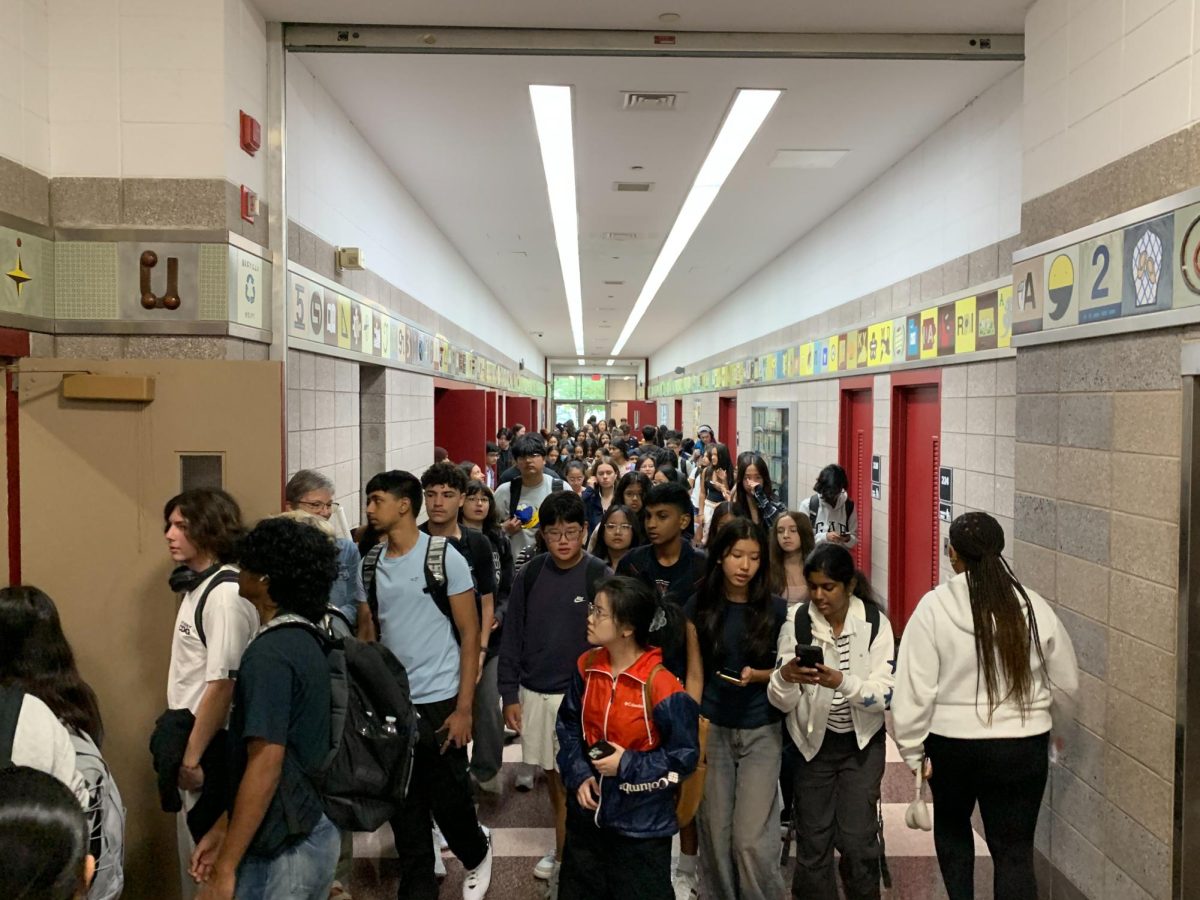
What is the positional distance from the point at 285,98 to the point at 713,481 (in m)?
4.34

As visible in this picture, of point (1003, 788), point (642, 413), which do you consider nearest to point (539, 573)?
point (1003, 788)

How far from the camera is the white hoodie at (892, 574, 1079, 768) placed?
A: 109 inches

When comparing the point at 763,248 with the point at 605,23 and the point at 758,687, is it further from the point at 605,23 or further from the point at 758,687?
the point at 758,687

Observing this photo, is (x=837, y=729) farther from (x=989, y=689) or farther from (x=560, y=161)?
(x=560, y=161)

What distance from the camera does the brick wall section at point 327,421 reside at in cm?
436

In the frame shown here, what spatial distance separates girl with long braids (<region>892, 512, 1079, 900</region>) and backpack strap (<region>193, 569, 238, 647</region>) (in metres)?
2.20

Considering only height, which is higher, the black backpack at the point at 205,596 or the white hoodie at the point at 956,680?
the black backpack at the point at 205,596

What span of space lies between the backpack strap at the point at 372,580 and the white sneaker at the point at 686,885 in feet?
4.96

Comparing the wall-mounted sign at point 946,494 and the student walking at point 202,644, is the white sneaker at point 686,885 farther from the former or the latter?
the wall-mounted sign at point 946,494

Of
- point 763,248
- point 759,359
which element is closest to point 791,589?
point 763,248

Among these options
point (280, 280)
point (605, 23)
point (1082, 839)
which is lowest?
point (1082, 839)

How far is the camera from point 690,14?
373 cm

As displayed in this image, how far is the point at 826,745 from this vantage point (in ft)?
9.62

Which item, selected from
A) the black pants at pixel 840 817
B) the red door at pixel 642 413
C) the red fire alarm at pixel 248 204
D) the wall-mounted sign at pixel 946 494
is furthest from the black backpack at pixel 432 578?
the red door at pixel 642 413
